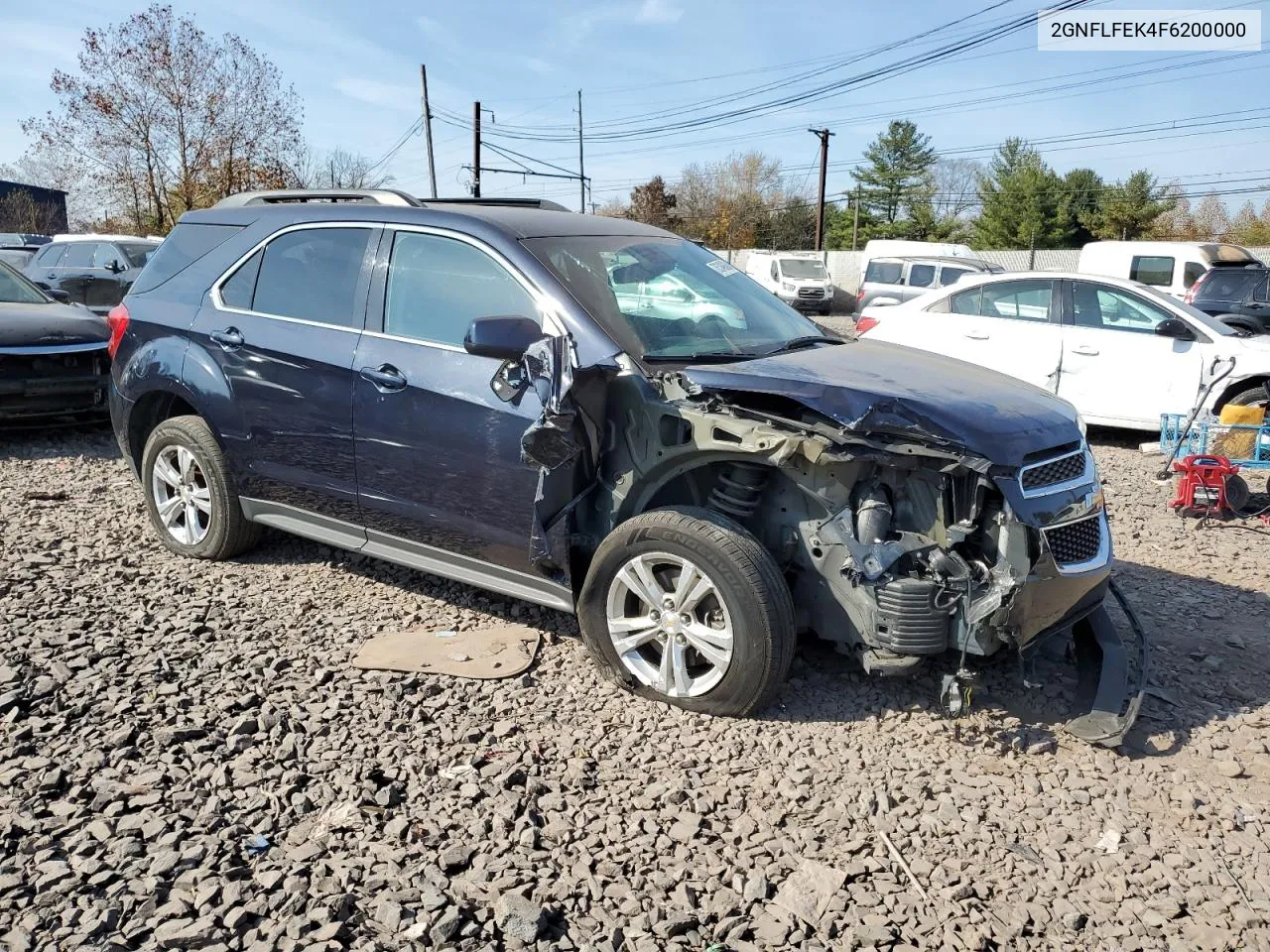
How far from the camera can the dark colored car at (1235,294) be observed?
14.6m

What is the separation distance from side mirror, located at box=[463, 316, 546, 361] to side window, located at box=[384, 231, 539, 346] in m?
0.21

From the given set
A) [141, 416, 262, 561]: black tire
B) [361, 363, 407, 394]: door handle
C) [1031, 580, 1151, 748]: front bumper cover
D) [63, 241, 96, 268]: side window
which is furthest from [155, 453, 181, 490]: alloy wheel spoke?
[63, 241, 96, 268]: side window

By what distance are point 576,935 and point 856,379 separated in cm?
213

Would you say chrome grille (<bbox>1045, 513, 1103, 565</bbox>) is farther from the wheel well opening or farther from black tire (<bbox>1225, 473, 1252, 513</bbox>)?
the wheel well opening

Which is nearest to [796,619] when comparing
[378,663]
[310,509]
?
[378,663]

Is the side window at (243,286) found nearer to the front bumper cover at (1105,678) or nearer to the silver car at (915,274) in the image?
the front bumper cover at (1105,678)

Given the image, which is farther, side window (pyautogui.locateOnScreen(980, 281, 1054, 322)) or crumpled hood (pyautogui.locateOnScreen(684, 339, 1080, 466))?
side window (pyautogui.locateOnScreen(980, 281, 1054, 322))

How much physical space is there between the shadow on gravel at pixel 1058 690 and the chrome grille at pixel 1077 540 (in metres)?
0.53

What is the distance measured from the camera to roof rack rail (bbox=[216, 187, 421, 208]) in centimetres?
469

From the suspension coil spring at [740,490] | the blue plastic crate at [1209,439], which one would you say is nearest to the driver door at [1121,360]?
the blue plastic crate at [1209,439]

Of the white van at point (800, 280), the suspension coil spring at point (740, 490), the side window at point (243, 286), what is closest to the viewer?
the suspension coil spring at point (740, 490)

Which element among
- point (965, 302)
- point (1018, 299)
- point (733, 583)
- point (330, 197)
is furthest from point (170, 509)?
point (1018, 299)

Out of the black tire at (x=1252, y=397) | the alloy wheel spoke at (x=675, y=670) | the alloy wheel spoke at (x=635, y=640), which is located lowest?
the alloy wheel spoke at (x=675, y=670)

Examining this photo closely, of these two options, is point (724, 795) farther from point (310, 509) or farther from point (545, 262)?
point (310, 509)
